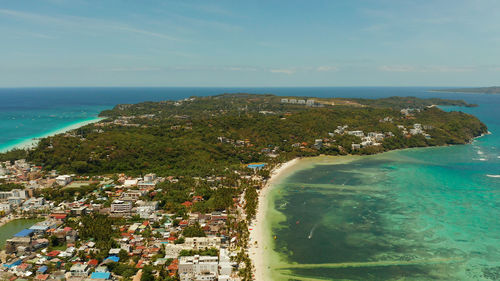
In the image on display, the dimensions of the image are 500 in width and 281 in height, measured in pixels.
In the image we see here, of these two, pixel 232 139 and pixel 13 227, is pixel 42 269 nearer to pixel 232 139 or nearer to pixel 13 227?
pixel 13 227

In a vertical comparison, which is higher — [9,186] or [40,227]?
[9,186]

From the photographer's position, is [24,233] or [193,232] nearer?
[24,233]

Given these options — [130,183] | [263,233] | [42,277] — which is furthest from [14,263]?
[263,233]

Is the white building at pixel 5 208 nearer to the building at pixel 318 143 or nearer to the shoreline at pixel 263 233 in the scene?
the shoreline at pixel 263 233

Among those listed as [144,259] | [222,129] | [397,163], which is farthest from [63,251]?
[397,163]

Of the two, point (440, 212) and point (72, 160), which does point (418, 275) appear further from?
point (72, 160)

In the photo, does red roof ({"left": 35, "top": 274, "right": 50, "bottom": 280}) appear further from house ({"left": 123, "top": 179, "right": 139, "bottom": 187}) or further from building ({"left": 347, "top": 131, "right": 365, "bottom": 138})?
building ({"left": 347, "top": 131, "right": 365, "bottom": 138})

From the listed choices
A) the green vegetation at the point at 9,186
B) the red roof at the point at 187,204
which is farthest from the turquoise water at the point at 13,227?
the red roof at the point at 187,204
